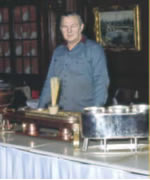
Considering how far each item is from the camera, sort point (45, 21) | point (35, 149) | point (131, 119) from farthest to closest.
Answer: point (45, 21) < point (35, 149) < point (131, 119)

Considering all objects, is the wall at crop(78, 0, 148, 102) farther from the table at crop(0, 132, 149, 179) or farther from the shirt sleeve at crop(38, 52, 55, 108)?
the table at crop(0, 132, 149, 179)

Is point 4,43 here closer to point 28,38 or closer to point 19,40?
point 19,40

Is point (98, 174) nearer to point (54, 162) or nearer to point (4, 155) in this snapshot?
point (54, 162)

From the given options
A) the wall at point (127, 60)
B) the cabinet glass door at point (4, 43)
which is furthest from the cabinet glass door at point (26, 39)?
the wall at point (127, 60)

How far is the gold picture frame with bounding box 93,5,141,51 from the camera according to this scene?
21.6ft

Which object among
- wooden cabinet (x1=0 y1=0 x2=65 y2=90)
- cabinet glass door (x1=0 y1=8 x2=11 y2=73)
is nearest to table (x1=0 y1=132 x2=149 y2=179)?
wooden cabinet (x1=0 y1=0 x2=65 y2=90)

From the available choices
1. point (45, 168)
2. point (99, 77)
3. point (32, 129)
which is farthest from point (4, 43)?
point (45, 168)

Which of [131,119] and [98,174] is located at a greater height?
[131,119]

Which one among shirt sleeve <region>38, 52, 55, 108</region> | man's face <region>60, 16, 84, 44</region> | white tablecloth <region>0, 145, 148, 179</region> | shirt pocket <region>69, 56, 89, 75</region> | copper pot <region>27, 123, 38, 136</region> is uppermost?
man's face <region>60, 16, 84, 44</region>

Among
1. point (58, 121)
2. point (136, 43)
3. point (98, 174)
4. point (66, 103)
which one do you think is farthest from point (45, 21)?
point (98, 174)

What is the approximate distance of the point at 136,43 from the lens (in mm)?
6633

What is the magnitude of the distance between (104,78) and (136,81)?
3435mm

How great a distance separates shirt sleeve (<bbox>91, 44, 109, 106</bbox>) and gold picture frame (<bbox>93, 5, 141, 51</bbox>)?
10.9ft

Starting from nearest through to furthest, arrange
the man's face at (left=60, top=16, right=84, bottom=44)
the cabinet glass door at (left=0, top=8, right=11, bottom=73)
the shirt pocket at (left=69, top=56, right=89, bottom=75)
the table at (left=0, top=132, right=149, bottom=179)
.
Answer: the table at (left=0, top=132, right=149, bottom=179) → the man's face at (left=60, top=16, right=84, bottom=44) → the shirt pocket at (left=69, top=56, right=89, bottom=75) → the cabinet glass door at (left=0, top=8, right=11, bottom=73)
